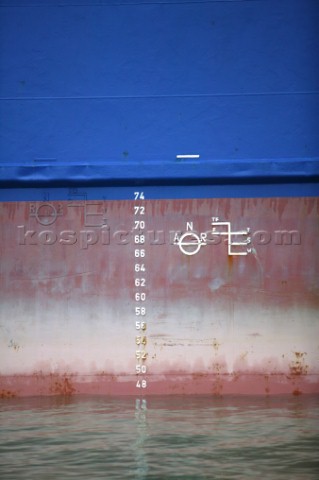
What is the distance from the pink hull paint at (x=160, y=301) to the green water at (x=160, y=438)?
0.26 meters

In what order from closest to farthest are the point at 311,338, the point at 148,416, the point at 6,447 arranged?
the point at 6,447 < the point at 148,416 < the point at 311,338

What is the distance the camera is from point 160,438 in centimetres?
826

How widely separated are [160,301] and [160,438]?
225cm

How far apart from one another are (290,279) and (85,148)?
2607mm

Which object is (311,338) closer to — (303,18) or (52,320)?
(52,320)

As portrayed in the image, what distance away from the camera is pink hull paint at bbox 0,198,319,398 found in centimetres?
1012

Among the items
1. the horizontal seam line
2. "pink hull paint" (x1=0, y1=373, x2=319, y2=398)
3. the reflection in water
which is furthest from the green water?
the horizontal seam line

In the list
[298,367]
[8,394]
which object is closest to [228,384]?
[298,367]

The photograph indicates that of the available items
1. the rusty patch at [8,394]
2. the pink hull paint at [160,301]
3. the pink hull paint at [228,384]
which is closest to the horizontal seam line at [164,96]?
the pink hull paint at [160,301]

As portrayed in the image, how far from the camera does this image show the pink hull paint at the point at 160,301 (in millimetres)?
10125

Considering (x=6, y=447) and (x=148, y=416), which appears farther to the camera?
(x=148, y=416)

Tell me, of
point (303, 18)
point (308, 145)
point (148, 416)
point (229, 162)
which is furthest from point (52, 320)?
point (303, 18)

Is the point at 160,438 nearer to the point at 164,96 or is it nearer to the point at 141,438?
the point at 141,438

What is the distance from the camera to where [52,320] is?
405 inches
